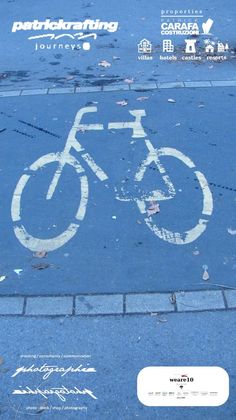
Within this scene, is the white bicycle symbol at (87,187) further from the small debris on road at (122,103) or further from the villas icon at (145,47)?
the villas icon at (145,47)

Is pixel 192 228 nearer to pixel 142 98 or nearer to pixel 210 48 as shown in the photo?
pixel 142 98

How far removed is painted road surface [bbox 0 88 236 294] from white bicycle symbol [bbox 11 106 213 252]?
0.01 m

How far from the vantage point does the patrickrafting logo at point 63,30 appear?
9.36 meters

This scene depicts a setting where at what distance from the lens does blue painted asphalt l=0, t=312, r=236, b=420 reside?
3633mm

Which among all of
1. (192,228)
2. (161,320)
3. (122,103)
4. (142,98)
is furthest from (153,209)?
(142,98)

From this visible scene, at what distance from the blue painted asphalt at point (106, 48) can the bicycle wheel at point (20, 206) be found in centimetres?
231

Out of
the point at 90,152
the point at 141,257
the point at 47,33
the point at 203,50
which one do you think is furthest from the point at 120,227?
the point at 47,33

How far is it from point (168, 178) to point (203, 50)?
418 centimetres

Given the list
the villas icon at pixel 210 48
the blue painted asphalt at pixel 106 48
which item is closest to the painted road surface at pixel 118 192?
the blue painted asphalt at pixel 106 48

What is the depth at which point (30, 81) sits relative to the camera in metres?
8.12

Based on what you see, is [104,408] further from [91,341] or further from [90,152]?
[90,152]

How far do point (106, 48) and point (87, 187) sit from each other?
449 centimetres

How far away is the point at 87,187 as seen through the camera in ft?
18.7

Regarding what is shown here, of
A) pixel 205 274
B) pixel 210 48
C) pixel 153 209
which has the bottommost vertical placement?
pixel 205 274
